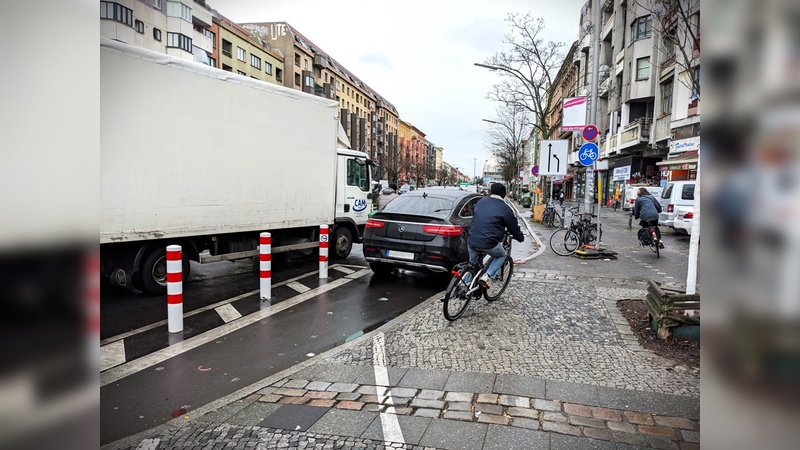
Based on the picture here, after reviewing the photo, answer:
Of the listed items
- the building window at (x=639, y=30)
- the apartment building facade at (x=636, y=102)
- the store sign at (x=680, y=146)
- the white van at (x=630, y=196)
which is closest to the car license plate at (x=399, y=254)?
the apartment building facade at (x=636, y=102)

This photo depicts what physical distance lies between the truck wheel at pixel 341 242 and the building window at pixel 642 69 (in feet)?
96.5

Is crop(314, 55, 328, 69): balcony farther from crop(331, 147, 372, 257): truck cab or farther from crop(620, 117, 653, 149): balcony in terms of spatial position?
crop(331, 147, 372, 257): truck cab

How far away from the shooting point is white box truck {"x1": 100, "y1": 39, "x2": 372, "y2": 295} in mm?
6730

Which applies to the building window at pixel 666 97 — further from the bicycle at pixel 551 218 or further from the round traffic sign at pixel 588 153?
the round traffic sign at pixel 588 153

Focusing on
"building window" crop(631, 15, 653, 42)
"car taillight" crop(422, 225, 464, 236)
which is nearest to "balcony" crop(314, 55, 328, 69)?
"building window" crop(631, 15, 653, 42)

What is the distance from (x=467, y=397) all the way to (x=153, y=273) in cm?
574

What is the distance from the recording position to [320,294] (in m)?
8.07

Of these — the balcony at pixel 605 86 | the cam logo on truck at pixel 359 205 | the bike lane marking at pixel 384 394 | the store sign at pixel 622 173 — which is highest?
the balcony at pixel 605 86

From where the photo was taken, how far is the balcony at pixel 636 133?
103 ft

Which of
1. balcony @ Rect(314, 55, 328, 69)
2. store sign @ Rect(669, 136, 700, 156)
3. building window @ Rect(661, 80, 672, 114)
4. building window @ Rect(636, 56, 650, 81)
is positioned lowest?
store sign @ Rect(669, 136, 700, 156)

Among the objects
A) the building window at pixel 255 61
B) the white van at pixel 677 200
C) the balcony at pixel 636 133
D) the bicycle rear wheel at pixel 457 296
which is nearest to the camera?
the bicycle rear wheel at pixel 457 296

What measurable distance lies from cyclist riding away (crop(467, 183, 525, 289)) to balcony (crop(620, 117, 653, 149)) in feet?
93.7

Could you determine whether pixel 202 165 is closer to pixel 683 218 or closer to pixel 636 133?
pixel 683 218

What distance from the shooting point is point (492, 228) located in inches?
266
